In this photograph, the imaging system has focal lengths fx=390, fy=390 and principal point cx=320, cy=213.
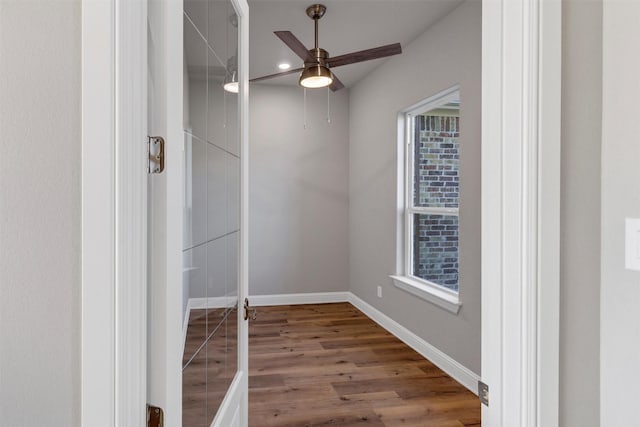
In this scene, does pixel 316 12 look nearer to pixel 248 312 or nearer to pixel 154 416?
pixel 248 312

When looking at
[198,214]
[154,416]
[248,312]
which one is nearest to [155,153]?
[198,214]

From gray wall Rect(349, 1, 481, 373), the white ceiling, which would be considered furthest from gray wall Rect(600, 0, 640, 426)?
the white ceiling

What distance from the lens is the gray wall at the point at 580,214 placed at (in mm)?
915

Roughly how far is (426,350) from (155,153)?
3.01 metres

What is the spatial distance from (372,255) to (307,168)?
140 cm

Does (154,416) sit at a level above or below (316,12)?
below

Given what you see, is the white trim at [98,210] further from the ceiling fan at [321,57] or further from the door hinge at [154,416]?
the ceiling fan at [321,57]

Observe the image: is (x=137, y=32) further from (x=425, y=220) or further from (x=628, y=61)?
(x=425, y=220)

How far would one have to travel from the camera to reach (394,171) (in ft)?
12.4

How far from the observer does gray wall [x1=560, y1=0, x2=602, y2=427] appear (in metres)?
0.92

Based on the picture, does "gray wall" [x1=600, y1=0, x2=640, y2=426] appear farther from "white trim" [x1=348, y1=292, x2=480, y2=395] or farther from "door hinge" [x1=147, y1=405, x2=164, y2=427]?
"white trim" [x1=348, y1=292, x2=480, y2=395]

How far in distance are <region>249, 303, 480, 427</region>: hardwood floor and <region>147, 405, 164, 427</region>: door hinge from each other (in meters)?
1.72

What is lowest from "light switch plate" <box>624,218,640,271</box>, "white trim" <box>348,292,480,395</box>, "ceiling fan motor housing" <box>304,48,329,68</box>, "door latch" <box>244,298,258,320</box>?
"white trim" <box>348,292,480,395</box>
